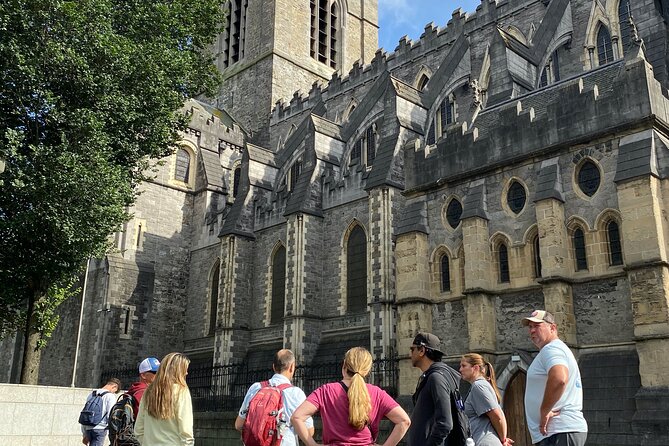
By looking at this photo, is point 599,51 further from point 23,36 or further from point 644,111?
point 23,36

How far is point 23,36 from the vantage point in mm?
15180

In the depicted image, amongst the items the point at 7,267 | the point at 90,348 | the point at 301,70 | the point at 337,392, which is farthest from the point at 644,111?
the point at 301,70

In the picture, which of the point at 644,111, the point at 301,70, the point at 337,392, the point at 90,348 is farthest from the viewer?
the point at 301,70

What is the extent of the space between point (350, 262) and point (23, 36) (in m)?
13.2

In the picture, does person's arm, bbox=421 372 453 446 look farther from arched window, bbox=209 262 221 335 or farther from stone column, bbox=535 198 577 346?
arched window, bbox=209 262 221 335

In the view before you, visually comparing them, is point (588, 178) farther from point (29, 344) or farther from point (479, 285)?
point (29, 344)

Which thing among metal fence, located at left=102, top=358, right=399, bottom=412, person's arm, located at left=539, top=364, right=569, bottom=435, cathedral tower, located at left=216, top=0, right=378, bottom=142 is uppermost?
cathedral tower, located at left=216, top=0, right=378, bottom=142

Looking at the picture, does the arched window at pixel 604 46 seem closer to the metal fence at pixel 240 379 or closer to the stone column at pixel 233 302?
the metal fence at pixel 240 379

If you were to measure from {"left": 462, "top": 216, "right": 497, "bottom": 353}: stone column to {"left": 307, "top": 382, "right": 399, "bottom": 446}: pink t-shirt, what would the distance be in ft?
36.3

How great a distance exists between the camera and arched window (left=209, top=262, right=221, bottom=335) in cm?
2962

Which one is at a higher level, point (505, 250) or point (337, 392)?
point (505, 250)

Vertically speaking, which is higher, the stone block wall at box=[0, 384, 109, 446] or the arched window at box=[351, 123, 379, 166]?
the arched window at box=[351, 123, 379, 166]

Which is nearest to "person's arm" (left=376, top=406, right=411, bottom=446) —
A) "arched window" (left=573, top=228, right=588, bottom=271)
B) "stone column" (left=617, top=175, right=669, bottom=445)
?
"stone column" (left=617, top=175, right=669, bottom=445)

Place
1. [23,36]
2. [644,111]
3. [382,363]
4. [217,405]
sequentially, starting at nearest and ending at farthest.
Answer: [644,111], [23,36], [382,363], [217,405]
